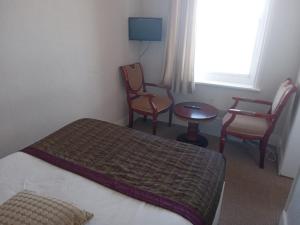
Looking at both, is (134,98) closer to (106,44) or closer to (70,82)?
(106,44)

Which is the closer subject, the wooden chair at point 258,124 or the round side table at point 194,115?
the wooden chair at point 258,124

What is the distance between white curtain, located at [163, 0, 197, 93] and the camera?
274cm

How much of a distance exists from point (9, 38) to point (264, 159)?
2792mm

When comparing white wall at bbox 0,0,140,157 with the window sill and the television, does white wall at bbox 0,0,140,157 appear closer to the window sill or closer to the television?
the television

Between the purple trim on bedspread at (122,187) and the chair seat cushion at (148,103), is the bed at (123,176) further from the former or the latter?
the chair seat cushion at (148,103)

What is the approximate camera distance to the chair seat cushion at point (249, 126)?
233cm

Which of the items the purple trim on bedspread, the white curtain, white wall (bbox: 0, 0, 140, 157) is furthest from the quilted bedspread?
the white curtain

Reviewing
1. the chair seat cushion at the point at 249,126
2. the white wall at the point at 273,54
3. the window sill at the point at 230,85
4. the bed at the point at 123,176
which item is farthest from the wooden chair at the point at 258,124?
the bed at the point at 123,176

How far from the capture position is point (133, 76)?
310 cm

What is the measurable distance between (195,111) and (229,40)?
1.06m

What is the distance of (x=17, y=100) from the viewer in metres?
1.83

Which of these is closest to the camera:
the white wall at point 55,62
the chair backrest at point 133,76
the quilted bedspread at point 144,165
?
the quilted bedspread at point 144,165

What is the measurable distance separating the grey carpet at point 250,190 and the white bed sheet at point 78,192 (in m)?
1.00

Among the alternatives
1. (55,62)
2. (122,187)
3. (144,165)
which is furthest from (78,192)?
(55,62)
